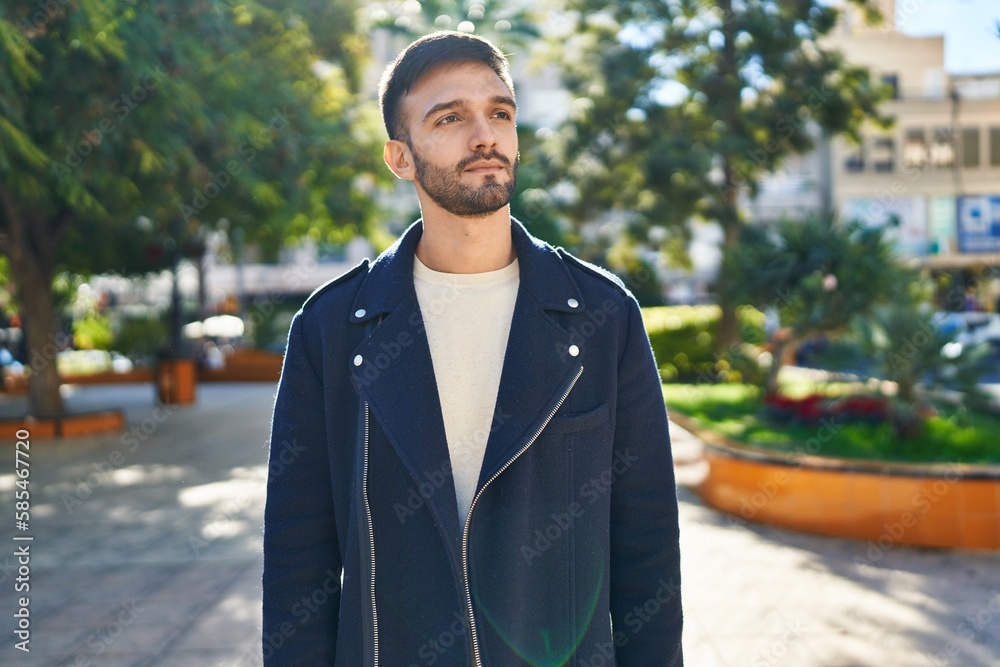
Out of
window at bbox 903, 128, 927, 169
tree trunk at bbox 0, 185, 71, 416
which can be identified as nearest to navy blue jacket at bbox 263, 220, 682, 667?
tree trunk at bbox 0, 185, 71, 416

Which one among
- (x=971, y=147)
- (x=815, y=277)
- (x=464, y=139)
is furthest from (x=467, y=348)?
(x=971, y=147)

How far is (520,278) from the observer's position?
2080 millimetres

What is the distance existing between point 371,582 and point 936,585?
4.74m

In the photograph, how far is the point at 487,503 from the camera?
6.34 ft

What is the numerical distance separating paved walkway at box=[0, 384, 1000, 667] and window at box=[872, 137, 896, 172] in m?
35.9

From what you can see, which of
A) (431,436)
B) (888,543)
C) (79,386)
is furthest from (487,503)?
(79,386)

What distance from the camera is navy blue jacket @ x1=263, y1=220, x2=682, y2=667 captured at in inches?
75.2

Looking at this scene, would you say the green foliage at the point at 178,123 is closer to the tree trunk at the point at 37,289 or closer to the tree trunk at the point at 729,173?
the tree trunk at the point at 37,289

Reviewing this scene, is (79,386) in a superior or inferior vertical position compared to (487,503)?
inferior

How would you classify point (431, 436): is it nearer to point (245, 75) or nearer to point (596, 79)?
point (245, 75)

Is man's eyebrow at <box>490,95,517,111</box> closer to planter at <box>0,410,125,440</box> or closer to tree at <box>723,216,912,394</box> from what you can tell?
tree at <box>723,216,912,394</box>

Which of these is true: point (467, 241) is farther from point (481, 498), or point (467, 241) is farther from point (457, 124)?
point (481, 498)

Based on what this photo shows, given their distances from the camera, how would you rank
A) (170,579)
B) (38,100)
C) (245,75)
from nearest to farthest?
(170,579), (38,100), (245,75)

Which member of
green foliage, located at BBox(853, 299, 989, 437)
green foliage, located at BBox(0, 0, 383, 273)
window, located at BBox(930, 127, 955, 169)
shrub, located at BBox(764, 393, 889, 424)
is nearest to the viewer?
green foliage, located at BBox(853, 299, 989, 437)
